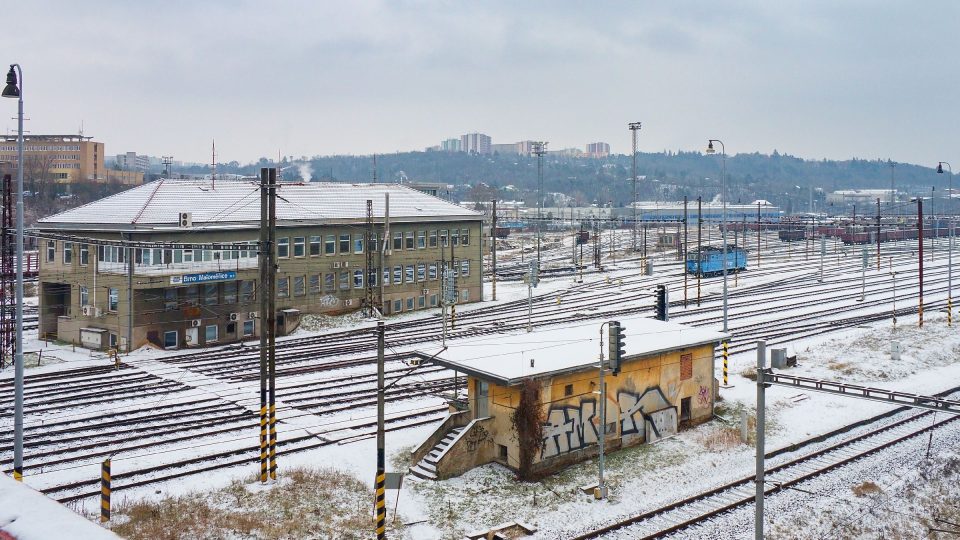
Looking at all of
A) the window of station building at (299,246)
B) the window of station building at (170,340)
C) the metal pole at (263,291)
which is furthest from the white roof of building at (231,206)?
the metal pole at (263,291)

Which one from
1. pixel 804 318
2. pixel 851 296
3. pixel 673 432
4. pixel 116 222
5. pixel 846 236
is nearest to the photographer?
pixel 673 432

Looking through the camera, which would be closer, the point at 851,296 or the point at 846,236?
the point at 851,296

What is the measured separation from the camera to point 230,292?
150 feet

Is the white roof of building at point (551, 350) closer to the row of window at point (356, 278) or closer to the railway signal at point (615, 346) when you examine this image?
the railway signal at point (615, 346)

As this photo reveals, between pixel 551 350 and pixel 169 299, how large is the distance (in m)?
25.6

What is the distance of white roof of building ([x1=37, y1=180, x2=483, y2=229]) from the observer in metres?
44.9

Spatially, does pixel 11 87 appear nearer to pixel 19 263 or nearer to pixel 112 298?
pixel 19 263

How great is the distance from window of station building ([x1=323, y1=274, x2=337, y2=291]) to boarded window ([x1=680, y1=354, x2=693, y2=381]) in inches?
1134

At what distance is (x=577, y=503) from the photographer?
2122 centimetres

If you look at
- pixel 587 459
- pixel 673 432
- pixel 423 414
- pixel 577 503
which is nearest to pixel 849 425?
pixel 673 432

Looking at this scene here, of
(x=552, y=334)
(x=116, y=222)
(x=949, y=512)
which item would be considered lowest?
(x=949, y=512)

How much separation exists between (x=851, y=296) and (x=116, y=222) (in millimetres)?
50374

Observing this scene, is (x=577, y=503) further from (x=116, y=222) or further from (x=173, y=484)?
(x=116, y=222)

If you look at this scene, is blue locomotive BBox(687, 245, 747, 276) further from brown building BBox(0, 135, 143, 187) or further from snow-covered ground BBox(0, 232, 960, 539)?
brown building BBox(0, 135, 143, 187)
